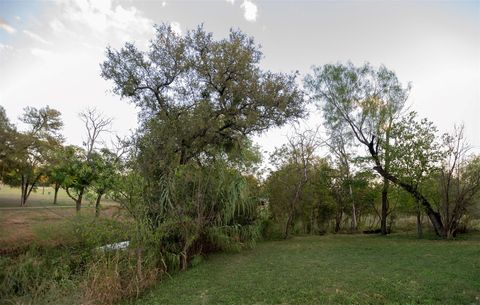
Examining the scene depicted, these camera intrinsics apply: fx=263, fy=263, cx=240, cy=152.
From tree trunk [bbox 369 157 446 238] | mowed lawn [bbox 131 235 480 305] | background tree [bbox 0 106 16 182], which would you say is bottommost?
mowed lawn [bbox 131 235 480 305]

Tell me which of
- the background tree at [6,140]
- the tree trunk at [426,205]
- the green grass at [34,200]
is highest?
the background tree at [6,140]

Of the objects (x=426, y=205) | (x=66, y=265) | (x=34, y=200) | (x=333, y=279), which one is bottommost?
(x=34, y=200)

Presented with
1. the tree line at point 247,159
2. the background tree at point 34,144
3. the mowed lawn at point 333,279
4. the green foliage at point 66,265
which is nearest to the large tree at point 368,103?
the tree line at point 247,159

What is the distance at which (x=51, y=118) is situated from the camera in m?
28.3

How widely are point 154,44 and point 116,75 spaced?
96.9 inches

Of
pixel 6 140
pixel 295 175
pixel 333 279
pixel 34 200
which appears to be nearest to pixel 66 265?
pixel 333 279

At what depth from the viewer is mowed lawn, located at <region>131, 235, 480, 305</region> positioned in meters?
5.41

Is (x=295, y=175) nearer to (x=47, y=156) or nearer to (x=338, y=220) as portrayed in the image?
(x=338, y=220)

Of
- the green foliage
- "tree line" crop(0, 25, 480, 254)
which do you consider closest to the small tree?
"tree line" crop(0, 25, 480, 254)

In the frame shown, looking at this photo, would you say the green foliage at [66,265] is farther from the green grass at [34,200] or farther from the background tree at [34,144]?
the green grass at [34,200]

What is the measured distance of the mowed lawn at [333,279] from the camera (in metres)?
5.41

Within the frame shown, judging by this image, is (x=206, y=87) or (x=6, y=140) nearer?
(x=206, y=87)

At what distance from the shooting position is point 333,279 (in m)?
6.61

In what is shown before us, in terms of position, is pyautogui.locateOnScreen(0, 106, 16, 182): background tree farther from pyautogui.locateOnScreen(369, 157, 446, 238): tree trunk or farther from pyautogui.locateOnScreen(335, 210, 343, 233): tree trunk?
pyautogui.locateOnScreen(369, 157, 446, 238): tree trunk
